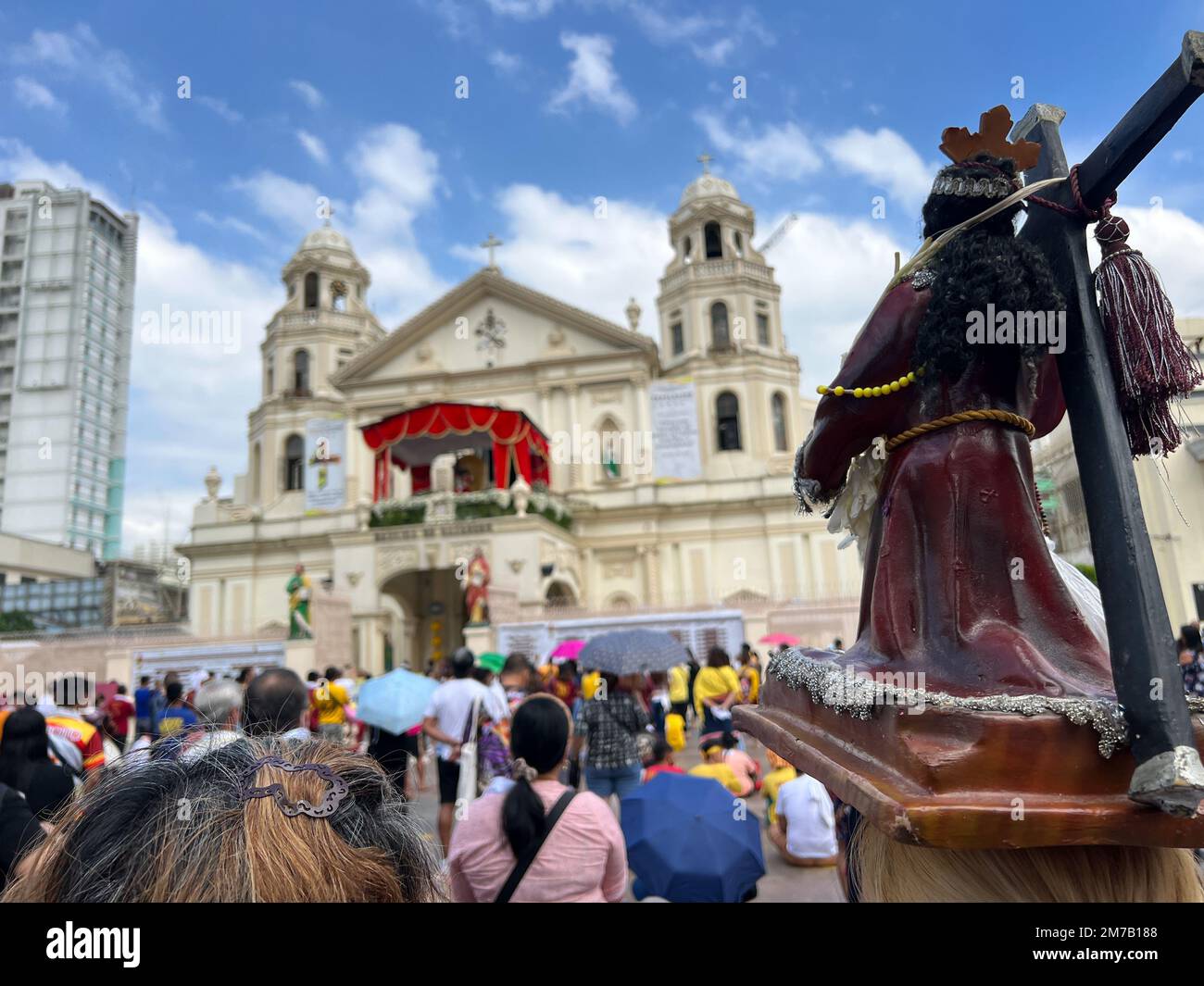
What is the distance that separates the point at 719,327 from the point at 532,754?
26753 millimetres

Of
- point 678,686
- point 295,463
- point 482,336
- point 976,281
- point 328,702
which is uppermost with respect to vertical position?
point 482,336

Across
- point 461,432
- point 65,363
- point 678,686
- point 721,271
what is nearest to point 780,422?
point 721,271

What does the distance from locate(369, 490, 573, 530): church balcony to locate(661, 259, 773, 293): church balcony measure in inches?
402

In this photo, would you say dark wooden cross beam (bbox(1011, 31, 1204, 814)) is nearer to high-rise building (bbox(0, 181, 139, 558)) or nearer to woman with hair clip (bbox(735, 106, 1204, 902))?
woman with hair clip (bbox(735, 106, 1204, 902))

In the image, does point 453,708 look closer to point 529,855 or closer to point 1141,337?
point 529,855

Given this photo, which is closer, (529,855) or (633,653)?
(529,855)

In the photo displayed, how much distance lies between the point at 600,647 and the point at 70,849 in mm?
7556

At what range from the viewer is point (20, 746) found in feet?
10.7

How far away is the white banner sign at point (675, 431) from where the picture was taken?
87.5 feet

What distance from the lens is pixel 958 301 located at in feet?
5.58

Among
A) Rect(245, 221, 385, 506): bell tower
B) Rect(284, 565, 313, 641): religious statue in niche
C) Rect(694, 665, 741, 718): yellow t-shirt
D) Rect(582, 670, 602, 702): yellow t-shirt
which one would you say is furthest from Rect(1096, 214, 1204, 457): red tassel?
Rect(245, 221, 385, 506): bell tower

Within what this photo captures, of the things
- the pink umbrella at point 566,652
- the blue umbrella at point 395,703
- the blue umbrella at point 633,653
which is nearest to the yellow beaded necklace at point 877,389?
the blue umbrella at point 395,703

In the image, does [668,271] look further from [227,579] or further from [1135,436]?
[1135,436]
